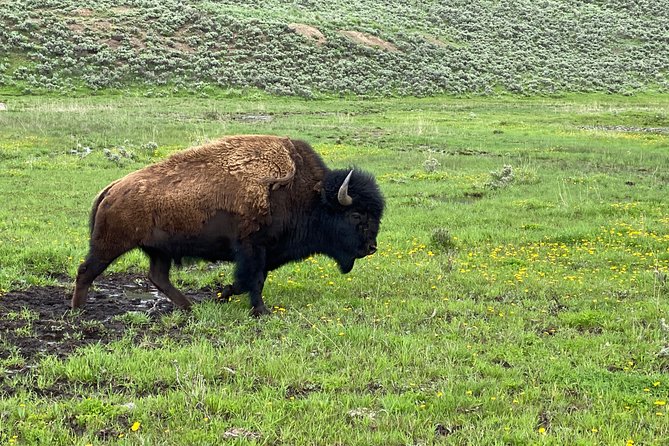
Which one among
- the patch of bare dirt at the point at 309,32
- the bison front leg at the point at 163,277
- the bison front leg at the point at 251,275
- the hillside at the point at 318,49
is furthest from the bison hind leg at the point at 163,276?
the patch of bare dirt at the point at 309,32

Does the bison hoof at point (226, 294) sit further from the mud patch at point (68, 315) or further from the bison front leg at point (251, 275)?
the mud patch at point (68, 315)

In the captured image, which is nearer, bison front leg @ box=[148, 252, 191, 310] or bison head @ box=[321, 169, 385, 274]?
bison front leg @ box=[148, 252, 191, 310]

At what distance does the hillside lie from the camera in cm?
4288

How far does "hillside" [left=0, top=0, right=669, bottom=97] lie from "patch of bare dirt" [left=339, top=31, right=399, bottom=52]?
0.42 feet

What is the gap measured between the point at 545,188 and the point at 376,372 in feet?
38.2

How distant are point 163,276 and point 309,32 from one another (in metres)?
47.8

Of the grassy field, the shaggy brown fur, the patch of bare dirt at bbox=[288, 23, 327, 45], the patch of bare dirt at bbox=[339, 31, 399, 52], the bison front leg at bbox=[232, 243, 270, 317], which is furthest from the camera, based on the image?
the patch of bare dirt at bbox=[339, 31, 399, 52]

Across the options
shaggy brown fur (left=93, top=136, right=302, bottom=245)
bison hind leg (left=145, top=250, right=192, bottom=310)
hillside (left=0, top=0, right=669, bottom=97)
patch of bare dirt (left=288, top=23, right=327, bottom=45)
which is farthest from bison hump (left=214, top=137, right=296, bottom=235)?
patch of bare dirt (left=288, top=23, right=327, bottom=45)

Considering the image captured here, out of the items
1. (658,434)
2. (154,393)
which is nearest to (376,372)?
(154,393)

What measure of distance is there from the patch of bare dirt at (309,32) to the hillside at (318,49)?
3.9 inches

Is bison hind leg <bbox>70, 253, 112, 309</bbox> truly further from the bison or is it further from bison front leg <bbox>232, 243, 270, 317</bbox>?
bison front leg <bbox>232, 243, 270, 317</bbox>

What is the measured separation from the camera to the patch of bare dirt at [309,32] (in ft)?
172

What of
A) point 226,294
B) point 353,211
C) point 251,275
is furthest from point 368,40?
point 251,275

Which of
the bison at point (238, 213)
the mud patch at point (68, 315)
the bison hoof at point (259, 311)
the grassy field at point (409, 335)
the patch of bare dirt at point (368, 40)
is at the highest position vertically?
the patch of bare dirt at point (368, 40)
